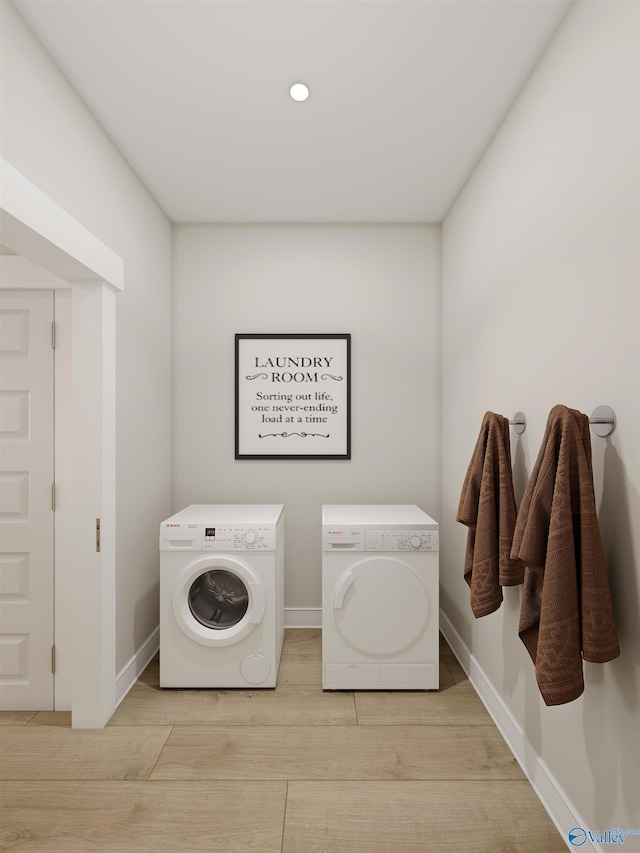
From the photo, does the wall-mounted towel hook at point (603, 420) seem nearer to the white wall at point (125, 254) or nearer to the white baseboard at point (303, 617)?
the white wall at point (125, 254)

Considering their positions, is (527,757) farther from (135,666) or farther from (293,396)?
(293,396)

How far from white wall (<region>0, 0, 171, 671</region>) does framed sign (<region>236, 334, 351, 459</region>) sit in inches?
20.0

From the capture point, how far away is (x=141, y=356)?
8.86 ft

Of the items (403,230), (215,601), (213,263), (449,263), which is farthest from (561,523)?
(213,263)

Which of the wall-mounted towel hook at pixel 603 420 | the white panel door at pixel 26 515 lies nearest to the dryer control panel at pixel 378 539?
the wall-mounted towel hook at pixel 603 420

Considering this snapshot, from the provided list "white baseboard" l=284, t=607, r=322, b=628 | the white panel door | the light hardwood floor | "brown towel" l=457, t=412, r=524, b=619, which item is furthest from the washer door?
"brown towel" l=457, t=412, r=524, b=619

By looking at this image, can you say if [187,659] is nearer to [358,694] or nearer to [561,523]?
[358,694]

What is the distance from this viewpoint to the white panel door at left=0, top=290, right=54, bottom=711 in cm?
228

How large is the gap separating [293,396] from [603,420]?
6.92ft

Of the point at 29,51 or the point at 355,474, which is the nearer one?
the point at 29,51

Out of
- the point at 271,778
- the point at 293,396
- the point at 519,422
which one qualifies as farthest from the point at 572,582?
the point at 293,396

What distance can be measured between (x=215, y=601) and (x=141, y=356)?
1357mm

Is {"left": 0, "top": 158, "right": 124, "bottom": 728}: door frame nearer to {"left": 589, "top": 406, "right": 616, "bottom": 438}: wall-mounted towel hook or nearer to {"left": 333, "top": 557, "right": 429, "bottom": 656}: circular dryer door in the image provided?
{"left": 333, "top": 557, "right": 429, "bottom": 656}: circular dryer door

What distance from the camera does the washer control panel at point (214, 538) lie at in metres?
2.47
